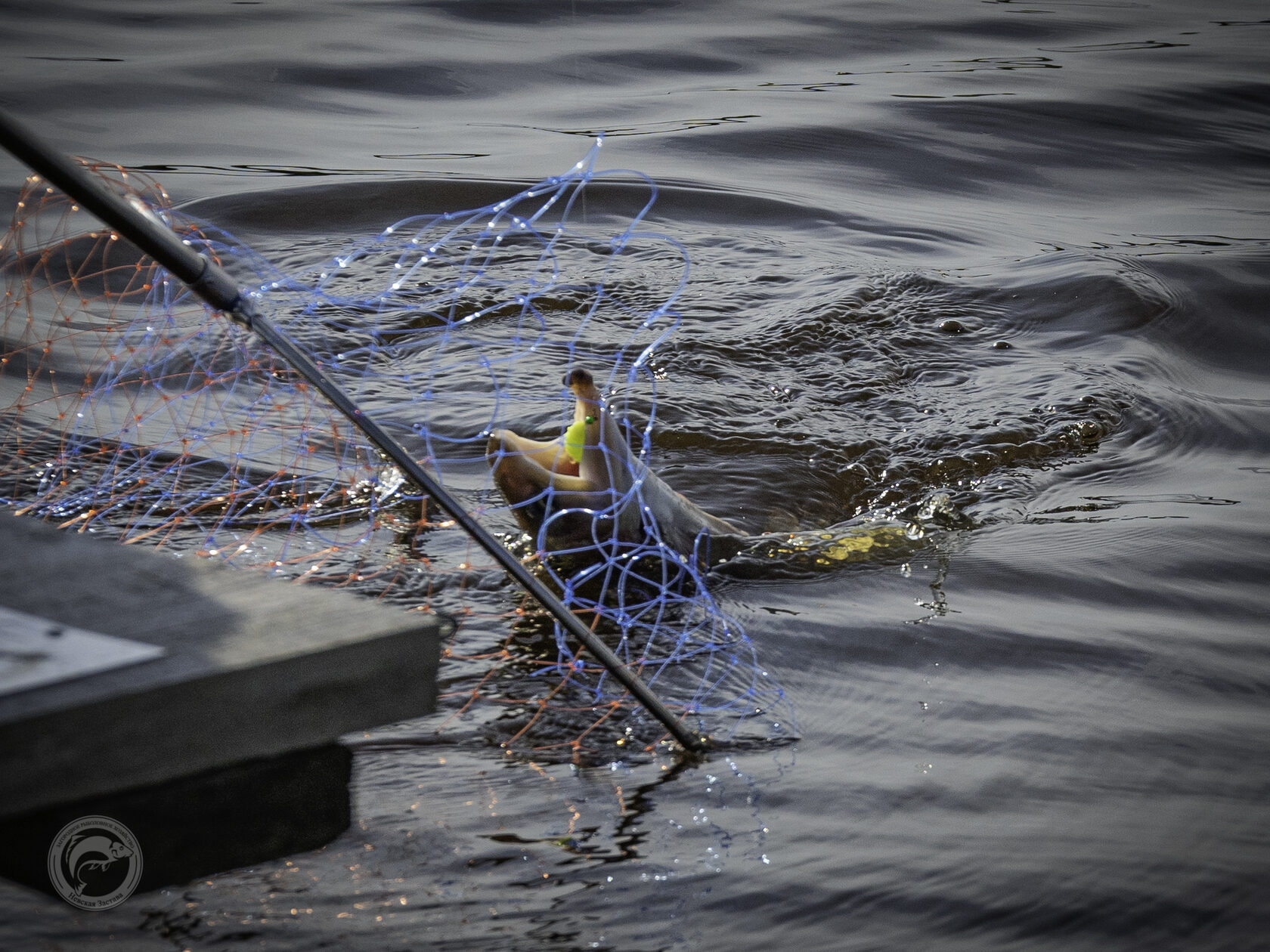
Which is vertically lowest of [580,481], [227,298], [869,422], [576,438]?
[869,422]

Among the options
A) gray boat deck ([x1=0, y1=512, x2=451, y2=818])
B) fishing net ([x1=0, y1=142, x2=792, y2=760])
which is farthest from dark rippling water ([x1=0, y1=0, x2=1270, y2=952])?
gray boat deck ([x1=0, y1=512, x2=451, y2=818])

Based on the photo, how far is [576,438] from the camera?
352cm

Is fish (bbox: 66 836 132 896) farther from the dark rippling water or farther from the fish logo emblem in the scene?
the dark rippling water

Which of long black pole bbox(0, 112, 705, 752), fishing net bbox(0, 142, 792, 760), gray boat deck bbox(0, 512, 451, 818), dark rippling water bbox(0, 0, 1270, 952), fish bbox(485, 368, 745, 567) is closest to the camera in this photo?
gray boat deck bbox(0, 512, 451, 818)

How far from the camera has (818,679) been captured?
3254 millimetres

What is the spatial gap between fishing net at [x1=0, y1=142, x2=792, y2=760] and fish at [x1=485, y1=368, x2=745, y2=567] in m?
0.06

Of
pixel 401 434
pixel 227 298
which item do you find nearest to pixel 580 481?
pixel 227 298

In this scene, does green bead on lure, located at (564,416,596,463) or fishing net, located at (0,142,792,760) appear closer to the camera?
fishing net, located at (0,142,792,760)

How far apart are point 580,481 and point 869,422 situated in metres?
1.90

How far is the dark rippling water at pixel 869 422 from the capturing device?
246cm

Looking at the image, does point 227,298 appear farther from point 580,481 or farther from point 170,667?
point 580,481

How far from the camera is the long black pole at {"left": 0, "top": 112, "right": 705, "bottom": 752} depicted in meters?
1.95

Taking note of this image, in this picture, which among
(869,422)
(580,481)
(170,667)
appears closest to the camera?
(170,667)

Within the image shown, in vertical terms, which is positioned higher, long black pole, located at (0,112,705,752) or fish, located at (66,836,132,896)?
long black pole, located at (0,112,705,752)
